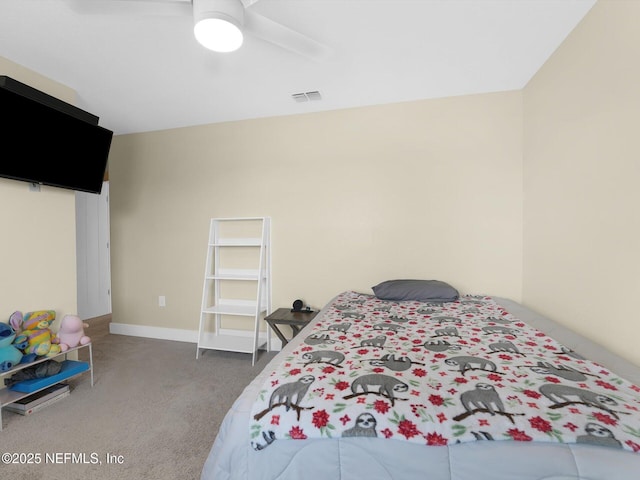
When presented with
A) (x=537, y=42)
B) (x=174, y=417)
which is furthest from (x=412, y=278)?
(x=174, y=417)

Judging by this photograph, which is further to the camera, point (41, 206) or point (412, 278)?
point (412, 278)

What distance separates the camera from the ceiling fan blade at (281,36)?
1.33m

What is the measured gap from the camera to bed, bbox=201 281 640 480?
0.81 meters

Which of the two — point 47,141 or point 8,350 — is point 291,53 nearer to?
point 47,141

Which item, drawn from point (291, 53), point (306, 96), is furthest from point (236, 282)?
point (291, 53)

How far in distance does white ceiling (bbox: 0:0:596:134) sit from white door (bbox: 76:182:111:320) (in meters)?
1.79

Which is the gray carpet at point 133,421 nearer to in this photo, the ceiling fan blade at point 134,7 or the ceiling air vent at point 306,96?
the ceiling fan blade at point 134,7

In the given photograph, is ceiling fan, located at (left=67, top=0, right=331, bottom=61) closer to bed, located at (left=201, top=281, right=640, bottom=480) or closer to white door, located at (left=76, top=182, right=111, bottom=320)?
bed, located at (left=201, top=281, right=640, bottom=480)

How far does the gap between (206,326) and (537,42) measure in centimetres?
366

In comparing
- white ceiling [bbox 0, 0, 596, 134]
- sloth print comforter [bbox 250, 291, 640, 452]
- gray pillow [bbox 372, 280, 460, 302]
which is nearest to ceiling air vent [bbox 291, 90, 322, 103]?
white ceiling [bbox 0, 0, 596, 134]

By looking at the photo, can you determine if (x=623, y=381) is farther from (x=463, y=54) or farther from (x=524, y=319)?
(x=463, y=54)

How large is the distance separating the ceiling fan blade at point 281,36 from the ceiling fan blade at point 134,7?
265 mm

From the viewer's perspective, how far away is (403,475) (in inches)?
33.4

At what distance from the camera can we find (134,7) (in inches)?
48.8
